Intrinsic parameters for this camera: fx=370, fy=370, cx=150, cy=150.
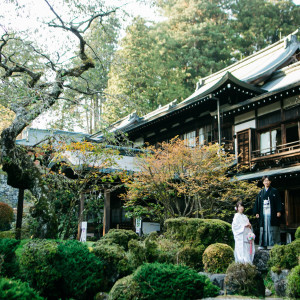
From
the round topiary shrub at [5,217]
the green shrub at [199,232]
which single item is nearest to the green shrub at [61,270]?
the green shrub at [199,232]

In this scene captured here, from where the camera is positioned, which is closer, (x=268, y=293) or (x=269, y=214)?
(x=268, y=293)

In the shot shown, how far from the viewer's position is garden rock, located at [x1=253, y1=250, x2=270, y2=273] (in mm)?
8617

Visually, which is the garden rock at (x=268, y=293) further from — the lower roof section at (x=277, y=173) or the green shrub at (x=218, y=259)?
the lower roof section at (x=277, y=173)

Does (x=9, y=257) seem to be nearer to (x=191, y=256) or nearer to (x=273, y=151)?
(x=191, y=256)

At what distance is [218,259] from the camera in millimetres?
8023

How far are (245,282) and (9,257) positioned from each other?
4322mm

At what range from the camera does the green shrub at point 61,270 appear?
21.4ft

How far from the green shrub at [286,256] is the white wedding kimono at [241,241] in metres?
0.76

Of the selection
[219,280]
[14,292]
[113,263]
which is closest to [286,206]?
[219,280]

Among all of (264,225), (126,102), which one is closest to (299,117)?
(264,225)

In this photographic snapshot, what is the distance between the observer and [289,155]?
47.0 feet

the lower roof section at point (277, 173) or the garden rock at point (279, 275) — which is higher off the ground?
the lower roof section at point (277, 173)

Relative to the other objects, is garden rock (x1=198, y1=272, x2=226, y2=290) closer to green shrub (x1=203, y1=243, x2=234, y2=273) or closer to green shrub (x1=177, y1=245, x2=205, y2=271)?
Result: green shrub (x1=203, y1=243, x2=234, y2=273)

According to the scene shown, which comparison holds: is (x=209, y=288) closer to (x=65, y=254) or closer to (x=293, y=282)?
(x=293, y=282)
